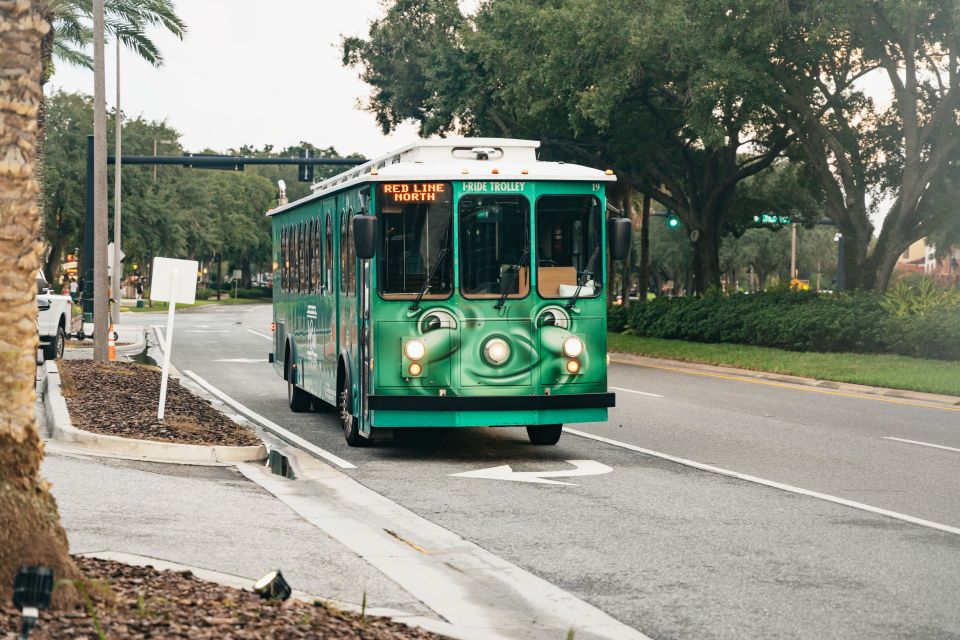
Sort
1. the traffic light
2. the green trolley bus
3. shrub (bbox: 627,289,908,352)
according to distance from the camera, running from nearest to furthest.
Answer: the green trolley bus → shrub (bbox: 627,289,908,352) → the traffic light

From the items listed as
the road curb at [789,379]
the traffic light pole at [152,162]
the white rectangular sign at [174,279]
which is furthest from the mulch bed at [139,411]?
the traffic light pole at [152,162]

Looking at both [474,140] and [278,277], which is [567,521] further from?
[278,277]

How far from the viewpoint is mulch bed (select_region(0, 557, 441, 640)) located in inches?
224

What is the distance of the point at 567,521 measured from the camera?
10188 millimetres

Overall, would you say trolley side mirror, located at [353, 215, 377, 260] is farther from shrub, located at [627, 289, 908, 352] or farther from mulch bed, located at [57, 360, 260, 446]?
shrub, located at [627, 289, 908, 352]

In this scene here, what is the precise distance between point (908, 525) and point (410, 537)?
12.4 ft

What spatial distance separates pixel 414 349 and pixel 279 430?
4.05m

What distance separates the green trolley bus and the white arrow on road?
50 centimetres

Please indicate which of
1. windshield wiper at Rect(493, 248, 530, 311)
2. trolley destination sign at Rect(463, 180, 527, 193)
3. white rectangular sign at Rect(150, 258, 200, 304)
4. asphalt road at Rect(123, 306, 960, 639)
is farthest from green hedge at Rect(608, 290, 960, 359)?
white rectangular sign at Rect(150, 258, 200, 304)

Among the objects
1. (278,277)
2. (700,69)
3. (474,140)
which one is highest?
(700,69)

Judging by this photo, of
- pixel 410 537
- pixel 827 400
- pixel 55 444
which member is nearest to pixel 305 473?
pixel 55 444

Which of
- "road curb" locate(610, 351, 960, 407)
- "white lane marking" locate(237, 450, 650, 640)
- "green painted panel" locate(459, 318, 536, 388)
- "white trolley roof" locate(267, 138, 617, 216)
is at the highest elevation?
"white trolley roof" locate(267, 138, 617, 216)

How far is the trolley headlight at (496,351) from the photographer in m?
13.5

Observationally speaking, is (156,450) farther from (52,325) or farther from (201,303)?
(201,303)
